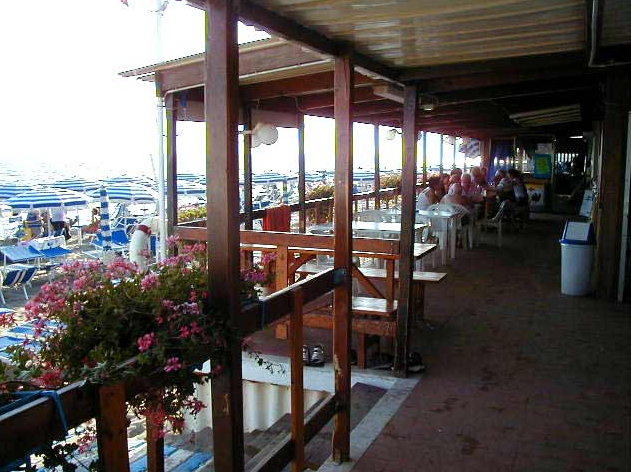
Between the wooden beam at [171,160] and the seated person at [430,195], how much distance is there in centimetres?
450

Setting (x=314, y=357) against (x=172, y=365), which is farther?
(x=314, y=357)

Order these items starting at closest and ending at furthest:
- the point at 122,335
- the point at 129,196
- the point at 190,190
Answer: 1. the point at 122,335
2. the point at 129,196
3. the point at 190,190

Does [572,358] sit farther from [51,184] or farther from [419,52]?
[51,184]

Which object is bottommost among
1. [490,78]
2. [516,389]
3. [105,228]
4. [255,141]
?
[516,389]

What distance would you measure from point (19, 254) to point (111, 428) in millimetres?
11872

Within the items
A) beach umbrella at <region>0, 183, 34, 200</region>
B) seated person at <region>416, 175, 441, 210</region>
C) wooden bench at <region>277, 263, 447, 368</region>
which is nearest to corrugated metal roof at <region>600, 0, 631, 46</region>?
wooden bench at <region>277, 263, 447, 368</region>

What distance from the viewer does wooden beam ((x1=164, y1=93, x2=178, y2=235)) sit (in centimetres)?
644

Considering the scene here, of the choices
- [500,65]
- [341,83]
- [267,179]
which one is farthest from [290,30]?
[267,179]

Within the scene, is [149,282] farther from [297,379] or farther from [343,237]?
[343,237]

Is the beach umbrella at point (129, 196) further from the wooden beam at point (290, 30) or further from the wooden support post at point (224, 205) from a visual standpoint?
the wooden support post at point (224, 205)

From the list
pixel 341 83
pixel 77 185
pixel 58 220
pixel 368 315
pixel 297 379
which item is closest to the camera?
pixel 297 379

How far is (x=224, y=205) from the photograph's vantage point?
224cm

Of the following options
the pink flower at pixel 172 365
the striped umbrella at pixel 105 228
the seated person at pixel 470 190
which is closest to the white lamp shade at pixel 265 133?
the seated person at pixel 470 190

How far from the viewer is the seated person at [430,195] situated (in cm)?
963
